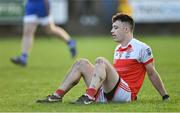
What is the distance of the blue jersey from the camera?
16672mm

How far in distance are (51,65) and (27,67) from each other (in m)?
0.77

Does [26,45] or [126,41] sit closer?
[126,41]

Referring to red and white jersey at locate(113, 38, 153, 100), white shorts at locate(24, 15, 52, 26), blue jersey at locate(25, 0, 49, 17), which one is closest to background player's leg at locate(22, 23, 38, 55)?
white shorts at locate(24, 15, 52, 26)

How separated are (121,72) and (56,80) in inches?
160

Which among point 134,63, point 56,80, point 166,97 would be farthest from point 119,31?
point 56,80

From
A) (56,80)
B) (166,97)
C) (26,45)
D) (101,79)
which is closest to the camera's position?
(101,79)

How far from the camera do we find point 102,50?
2131 cm

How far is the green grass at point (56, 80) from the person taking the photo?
329 inches

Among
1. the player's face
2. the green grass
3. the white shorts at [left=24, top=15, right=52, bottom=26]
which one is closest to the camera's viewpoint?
the green grass

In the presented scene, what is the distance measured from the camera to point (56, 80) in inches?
501

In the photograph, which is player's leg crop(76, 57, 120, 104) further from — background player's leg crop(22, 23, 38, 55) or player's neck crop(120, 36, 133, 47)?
background player's leg crop(22, 23, 38, 55)

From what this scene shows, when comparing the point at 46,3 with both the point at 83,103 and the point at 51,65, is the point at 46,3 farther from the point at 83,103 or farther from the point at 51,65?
the point at 83,103

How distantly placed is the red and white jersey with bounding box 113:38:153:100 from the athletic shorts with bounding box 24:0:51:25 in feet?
26.0

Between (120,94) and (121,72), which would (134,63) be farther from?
(120,94)
